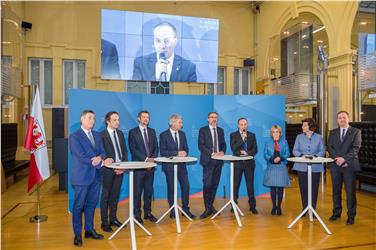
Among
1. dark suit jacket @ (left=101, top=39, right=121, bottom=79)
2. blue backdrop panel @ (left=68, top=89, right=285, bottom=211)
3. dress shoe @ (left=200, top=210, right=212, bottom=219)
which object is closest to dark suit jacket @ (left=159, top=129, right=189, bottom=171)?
dress shoe @ (left=200, top=210, right=212, bottom=219)

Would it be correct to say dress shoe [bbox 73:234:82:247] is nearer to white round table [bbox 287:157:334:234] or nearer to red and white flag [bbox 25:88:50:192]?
red and white flag [bbox 25:88:50:192]

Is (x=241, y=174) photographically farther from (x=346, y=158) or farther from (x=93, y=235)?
(x=93, y=235)

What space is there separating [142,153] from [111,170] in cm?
47

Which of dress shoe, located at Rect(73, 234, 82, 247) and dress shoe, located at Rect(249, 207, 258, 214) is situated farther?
dress shoe, located at Rect(249, 207, 258, 214)

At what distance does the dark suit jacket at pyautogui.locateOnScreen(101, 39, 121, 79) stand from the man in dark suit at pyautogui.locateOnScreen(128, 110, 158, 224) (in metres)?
2.13

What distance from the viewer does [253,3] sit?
1116cm

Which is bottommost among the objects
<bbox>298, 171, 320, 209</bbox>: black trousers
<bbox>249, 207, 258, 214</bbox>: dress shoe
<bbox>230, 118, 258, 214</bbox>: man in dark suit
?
<bbox>249, 207, 258, 214</bbox>: dress shoe

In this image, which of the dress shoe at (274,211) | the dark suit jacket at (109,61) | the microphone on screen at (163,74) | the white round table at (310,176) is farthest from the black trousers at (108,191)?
the microphone on screen at (163,74)

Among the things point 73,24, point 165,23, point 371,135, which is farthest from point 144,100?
point 73,24

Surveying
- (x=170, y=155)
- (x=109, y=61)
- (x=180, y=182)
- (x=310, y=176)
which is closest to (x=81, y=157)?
(x=170, y=155)

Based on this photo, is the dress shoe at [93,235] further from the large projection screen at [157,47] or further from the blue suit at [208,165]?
the large projection screen at [157,47]

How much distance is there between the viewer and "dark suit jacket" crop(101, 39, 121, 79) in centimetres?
599

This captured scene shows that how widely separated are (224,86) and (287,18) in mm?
2855

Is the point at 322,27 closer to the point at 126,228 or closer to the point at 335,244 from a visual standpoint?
the point at 335,244
